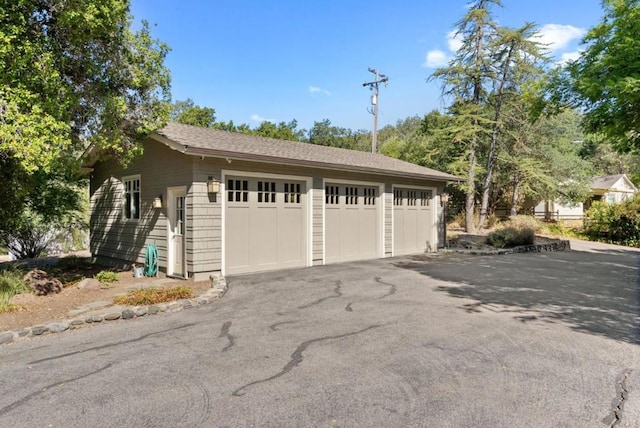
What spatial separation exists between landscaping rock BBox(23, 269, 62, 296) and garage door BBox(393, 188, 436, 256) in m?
8.91

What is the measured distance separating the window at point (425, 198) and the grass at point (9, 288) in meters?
11.0

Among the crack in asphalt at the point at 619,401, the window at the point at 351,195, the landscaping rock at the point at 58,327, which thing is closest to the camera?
the crack in asphalt at the point at 619,401

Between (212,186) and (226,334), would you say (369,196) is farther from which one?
(226,334)

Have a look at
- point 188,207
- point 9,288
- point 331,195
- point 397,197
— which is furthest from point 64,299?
point 397,197

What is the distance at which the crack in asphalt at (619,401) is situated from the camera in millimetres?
2637

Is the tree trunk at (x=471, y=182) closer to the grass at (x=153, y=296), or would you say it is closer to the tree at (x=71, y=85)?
the tree at (x=71, y=85)

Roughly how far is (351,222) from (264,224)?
2953 millimetres

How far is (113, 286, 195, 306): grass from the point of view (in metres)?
5.88

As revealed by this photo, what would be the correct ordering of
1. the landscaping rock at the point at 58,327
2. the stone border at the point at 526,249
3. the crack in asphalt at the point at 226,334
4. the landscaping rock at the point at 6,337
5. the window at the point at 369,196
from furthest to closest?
1. the stone border at the point at 526,249
2. the window at the point at 369,196
3. the landscaping rock at the point at 58,327
4. the landscaping rock at the point at 6,337
5. the crack in asphalt at the point at 226,334

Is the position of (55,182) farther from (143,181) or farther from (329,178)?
(329,178)

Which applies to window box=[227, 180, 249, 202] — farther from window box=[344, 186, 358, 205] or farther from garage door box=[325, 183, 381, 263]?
window box=[344, 186, 358, 205]

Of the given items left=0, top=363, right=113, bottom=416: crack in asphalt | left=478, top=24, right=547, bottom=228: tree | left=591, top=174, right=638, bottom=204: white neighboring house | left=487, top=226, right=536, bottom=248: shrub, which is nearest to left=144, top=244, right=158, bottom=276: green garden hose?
left=0, top=363, right=113, bottom=416: crack in asphalt

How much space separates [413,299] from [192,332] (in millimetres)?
3548

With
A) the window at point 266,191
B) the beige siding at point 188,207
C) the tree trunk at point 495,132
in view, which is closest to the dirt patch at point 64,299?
the beige siding at point 188,207
